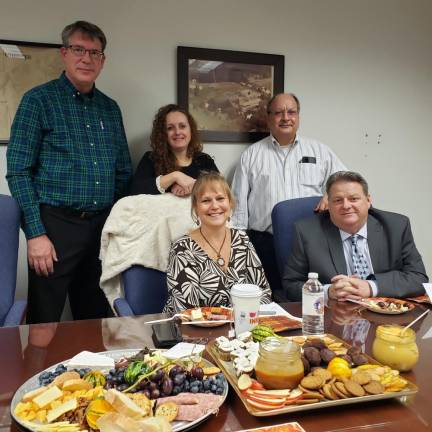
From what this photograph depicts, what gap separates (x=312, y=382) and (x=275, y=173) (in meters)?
2.05

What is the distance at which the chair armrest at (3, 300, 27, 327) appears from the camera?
1645 mm

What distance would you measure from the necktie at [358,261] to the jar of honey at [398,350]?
890 mm

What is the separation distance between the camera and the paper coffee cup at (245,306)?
1.27 m

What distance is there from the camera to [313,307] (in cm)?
134

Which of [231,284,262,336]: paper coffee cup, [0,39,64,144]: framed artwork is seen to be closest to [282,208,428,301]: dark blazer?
[231,284,262,336]: paper coffee cup

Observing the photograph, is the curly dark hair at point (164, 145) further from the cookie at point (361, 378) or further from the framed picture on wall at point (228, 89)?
the cookie at point (361, 378)

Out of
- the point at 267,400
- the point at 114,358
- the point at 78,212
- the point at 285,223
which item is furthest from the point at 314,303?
the point at 78,212

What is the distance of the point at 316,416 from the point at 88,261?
1827mm

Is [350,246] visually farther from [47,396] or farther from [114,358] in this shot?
[47,396]

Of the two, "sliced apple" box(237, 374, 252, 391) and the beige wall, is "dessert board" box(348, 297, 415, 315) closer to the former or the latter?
"sliced apple" box(237, 374, 252, 391)

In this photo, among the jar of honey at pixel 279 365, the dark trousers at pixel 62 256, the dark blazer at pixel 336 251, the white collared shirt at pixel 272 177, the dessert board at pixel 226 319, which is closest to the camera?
the jar of honey at pixel 279 365

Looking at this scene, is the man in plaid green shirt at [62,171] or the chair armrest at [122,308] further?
the man in plaid green shirt at [62,171]

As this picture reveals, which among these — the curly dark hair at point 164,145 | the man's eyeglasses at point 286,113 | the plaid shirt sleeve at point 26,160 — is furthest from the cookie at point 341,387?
the man's eyeglasses at point 286,113

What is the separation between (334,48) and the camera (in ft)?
10.9
